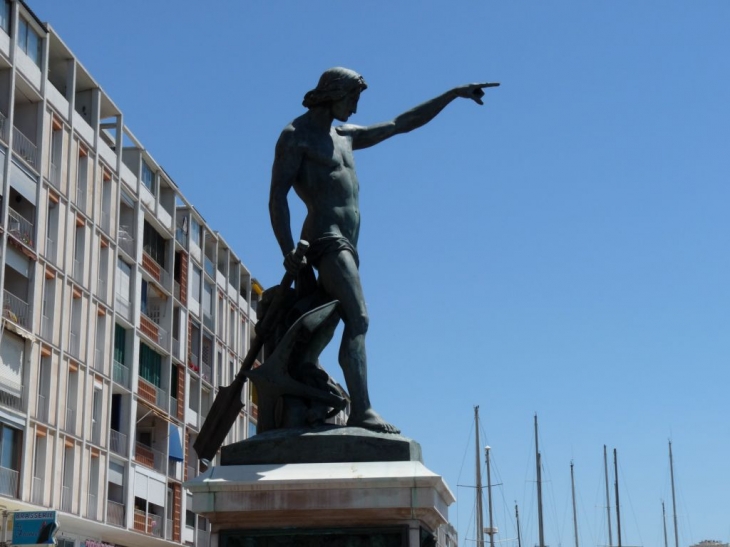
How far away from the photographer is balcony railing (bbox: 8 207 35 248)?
3938 centimetres

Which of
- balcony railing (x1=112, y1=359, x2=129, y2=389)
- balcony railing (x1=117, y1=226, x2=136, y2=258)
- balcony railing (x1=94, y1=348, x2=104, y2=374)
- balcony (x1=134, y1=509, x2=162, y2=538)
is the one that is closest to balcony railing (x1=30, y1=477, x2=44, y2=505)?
balcony railing (x1=94, y1=348, x2=104, y2=374)

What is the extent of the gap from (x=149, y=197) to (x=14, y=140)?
14.6 meters

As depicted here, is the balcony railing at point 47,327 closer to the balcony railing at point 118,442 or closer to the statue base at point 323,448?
the balcony railing at point 118,442

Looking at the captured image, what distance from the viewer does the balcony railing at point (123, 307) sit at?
50062 millimetres

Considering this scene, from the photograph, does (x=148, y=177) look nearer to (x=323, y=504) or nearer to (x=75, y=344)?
(x=75, y=344)

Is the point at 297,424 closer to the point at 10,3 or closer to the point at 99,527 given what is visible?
the point at 10,3

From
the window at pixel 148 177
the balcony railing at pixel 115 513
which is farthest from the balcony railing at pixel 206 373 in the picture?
the balcony railing at pixel 115 513

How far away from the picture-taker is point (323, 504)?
353 inches

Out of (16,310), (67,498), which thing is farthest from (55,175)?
(67,498)

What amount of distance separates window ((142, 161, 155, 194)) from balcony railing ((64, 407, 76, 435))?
13082mm

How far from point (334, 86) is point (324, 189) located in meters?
0.85

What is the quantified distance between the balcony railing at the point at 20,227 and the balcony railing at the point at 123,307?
937cm

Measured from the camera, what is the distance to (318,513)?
9.01 metres

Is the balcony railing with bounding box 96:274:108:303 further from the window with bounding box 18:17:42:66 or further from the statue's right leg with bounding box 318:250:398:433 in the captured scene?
the statue's right leg with bounding box 318:250:398:433
